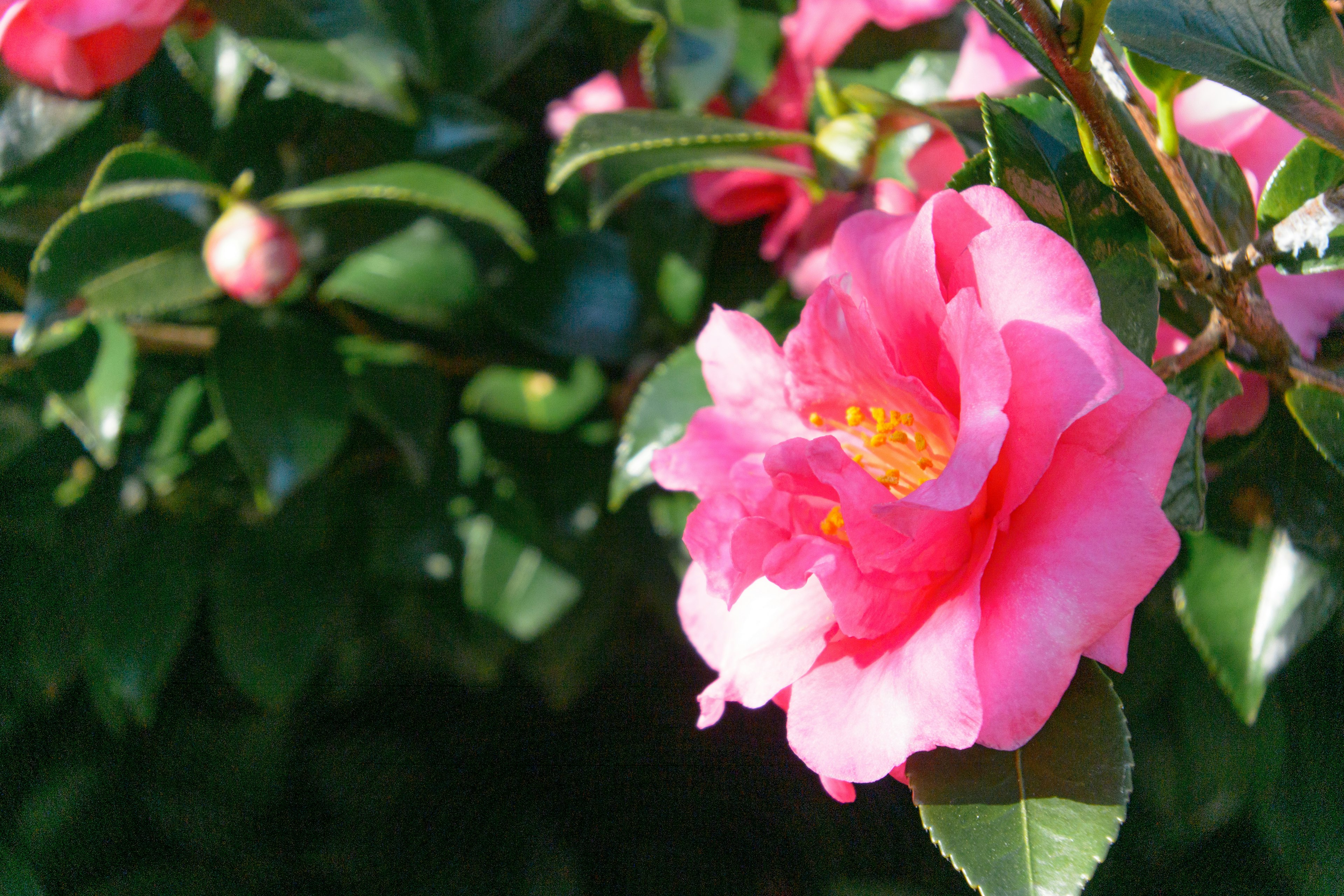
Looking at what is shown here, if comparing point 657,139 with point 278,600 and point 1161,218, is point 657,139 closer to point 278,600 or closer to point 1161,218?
point 1161,218

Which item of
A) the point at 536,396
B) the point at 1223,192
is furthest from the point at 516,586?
the point at 1223,192

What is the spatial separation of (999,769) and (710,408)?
177 mm

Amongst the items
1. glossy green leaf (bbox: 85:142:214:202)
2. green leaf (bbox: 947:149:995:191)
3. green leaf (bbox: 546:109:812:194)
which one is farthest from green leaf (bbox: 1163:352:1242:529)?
glossy green leaf (bbox: 85:142:214:202)

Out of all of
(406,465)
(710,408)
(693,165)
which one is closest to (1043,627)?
(710,408)

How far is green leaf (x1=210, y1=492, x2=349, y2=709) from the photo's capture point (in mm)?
758

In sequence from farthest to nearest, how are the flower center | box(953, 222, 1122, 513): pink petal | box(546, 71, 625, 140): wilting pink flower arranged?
box(546, 71, 625, 140): wilting pink flower, the flower center, box(953, 222, 1122, 513): pink petal

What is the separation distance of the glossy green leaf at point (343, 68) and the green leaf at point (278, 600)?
337mm

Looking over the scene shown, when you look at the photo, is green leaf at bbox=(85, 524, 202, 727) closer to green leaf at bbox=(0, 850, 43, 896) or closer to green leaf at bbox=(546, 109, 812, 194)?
green leaf at bbox=(0, 850, 43, 896)

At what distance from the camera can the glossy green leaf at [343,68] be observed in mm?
611

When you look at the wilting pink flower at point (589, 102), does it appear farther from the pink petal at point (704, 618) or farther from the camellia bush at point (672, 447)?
the pink petal at point (704, 618)

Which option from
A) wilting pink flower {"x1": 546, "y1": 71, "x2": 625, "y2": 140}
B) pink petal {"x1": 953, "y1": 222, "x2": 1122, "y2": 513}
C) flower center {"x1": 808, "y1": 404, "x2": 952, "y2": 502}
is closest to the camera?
pink petal {"x1": 953, "y1": 222, "x2": 1122, "y2": 513}

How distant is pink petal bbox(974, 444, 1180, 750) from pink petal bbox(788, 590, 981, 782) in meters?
0.01

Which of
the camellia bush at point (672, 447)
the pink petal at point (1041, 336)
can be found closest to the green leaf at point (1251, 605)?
the camellia bush at point (672, 447)

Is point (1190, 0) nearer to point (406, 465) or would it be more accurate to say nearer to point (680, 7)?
point (680, 7)
